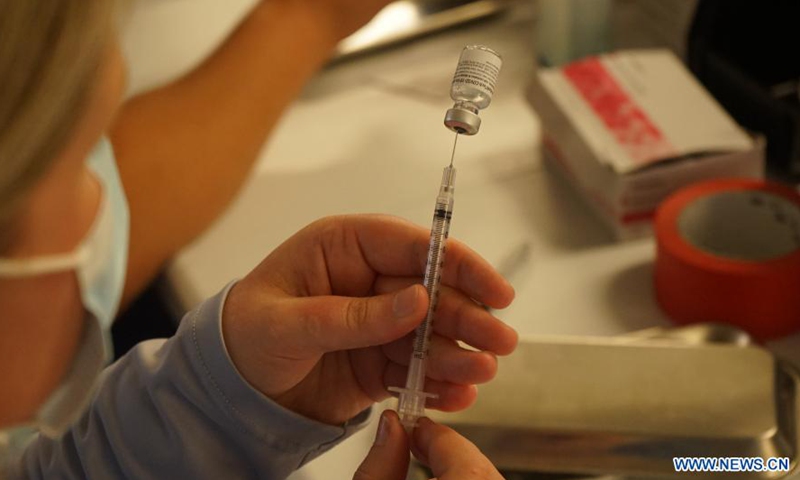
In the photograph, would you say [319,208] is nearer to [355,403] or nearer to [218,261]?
[218,261]

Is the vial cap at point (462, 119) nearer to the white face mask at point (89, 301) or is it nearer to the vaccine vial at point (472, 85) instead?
the vaccine vial at point (472, 85)

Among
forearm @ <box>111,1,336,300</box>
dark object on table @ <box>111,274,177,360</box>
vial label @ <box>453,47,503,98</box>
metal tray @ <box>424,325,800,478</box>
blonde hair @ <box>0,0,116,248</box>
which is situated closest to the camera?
blonde hair @ <box>0,0,116,248</box>

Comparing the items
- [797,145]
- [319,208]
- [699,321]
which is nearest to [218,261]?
[319,208]

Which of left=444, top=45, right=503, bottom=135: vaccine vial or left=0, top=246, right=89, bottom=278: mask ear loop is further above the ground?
left=444, top=45, right=503, bottom=135: vaccine vial

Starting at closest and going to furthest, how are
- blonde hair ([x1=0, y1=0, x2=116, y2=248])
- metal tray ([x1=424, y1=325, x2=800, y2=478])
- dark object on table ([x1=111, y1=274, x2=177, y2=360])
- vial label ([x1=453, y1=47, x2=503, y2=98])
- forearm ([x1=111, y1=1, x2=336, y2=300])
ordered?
1. blonde hair ([x1=0, y1=0, x2=116, y2=248])
2. vial label ([x1=453, y1=47, x2=503, y2=98])
3. metal tray ([x1=424, y1=325, x2=800, y2=478])
4. dark object on table ([x1=111, y1=274, x2=177, y2=360])
5. forearm ([x1=111, y1=1, x2=336, y2=300])

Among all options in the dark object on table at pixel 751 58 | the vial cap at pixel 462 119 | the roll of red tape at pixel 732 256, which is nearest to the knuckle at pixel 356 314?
the vial cap at pixel 462 119

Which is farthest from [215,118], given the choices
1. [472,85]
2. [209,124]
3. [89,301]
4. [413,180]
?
[472,85]

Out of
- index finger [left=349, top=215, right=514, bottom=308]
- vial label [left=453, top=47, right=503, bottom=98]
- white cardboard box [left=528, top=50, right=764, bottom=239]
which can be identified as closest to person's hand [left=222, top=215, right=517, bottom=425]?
index finger [left=349, top=215, right=514, bottom=308]

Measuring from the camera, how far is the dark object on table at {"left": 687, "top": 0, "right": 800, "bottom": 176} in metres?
0.75

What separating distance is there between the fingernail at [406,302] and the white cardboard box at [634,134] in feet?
0.90

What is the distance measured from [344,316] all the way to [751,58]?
49 centimetres

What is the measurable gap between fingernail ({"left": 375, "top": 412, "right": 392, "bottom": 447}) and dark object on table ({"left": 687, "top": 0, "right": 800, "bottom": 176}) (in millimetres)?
418

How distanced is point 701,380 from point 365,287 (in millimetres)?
208

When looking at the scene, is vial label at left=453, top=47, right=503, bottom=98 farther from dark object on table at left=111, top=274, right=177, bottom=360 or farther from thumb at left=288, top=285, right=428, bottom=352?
dark object on table at left=111, top=274, right=177, bottom=360
